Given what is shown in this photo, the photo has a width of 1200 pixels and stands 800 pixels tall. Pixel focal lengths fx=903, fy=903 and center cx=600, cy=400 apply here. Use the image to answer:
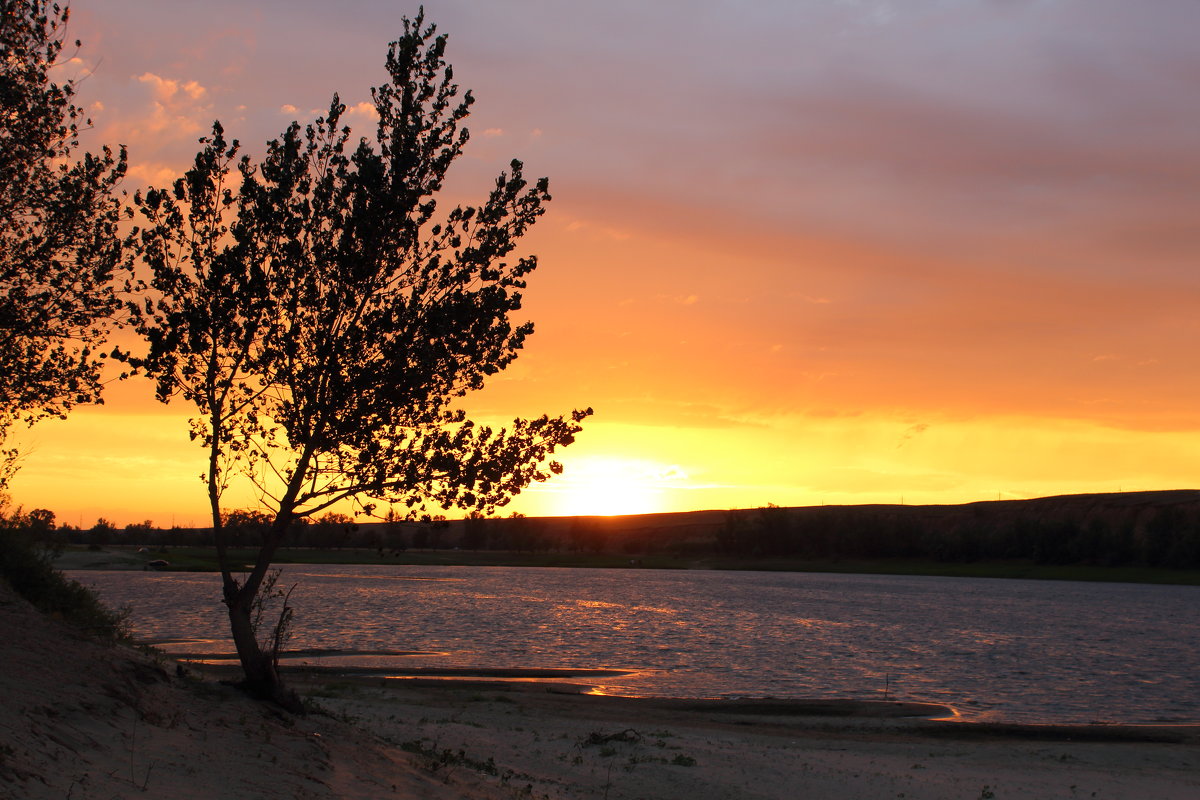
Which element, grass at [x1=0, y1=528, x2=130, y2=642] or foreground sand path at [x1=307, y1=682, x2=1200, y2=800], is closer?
foreground sand path at [x1=307, y1=682, x2=1200, y2=800]

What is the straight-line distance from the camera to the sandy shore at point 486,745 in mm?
12719

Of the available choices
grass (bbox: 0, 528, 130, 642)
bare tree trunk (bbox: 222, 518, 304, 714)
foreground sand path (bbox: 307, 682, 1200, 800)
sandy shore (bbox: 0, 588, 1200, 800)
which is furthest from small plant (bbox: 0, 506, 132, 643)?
foreground sand path (bbox: 307, 682, 1200, 800)

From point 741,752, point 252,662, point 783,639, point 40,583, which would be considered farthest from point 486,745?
point 783,639

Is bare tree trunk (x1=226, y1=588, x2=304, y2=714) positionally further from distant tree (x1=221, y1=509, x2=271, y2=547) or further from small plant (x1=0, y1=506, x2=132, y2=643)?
small plant (x1=0, y1=506, x2=132, y2=643)

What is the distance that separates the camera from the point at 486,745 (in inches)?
898

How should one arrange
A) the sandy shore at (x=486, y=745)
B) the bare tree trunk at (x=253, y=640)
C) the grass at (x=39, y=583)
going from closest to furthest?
the sandy shore at (x=486, y=745), the bare tree trunk at (x=253, y=640), the grass at (x=39, y=583)

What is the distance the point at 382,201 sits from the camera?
53.1 feet

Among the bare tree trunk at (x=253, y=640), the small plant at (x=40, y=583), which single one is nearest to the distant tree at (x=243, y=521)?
the bare tree trunk at (x=253, y=640)

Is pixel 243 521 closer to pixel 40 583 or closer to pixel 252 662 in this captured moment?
pixel 252 662

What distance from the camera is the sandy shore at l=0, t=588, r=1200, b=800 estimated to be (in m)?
12.7

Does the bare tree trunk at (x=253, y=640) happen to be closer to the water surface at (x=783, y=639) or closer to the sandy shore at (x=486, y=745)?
the sandy shore at (x=486, y=745)

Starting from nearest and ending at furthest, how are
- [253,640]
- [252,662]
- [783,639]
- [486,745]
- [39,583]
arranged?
[252,662]
[253,640]
[39,583]
[486,745]
[783,639]

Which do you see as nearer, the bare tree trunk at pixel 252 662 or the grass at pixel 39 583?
the bare tree trunk at pixel 252 662

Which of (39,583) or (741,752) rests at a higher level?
(39,583)
